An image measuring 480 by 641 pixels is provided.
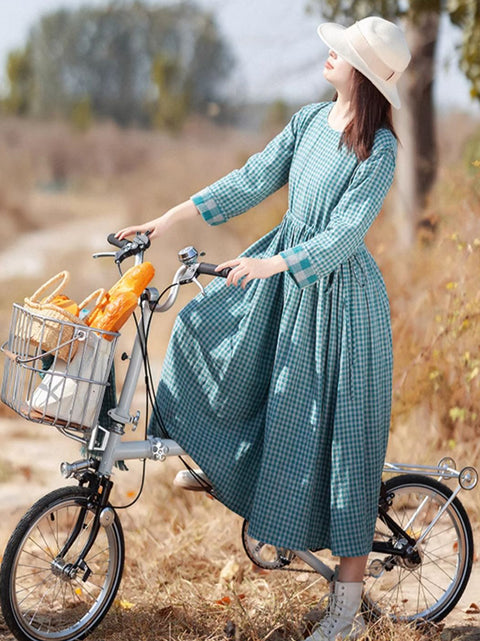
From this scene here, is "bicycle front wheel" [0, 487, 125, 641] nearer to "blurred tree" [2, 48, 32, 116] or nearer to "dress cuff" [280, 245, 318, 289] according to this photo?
"dress cuff" [280, 245, 318, 289]

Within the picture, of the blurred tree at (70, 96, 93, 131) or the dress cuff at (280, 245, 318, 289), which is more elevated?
the dress cuff at (280, 245, 318, 289)

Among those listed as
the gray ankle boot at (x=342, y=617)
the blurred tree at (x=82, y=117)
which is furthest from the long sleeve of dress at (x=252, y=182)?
the blurred tree at (x=82, y=117)

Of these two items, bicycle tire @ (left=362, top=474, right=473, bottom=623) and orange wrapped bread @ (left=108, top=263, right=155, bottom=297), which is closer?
orange wrapped bread @ (left=108, top=263, right=155, bottom=297)

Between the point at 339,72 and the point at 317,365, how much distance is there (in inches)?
30.5

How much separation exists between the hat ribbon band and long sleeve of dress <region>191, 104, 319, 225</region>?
280mm

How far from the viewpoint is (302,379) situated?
2.57m

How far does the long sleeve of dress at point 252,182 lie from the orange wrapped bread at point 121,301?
13.0 inches

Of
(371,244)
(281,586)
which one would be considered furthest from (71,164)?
(281,586)

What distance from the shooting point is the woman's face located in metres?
2.55

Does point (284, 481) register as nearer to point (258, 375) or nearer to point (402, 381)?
point (258, 375)

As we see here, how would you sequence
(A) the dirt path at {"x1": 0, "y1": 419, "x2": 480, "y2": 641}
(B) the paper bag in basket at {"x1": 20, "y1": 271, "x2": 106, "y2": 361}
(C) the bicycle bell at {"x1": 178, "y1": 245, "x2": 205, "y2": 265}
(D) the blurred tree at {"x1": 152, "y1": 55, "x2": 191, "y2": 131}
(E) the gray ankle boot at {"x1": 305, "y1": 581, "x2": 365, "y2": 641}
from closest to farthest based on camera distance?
(B) the paper bag in basket at {"x1": 20, "y1": 271, "x2": 106, "y2": 361} → (C) the bicycle bell at {"x1": 178, "y1": 245, "x2": 205, "y2": 265} → (E) the gray ankle boot at {"x1": 305, "y1": 581, "x2": 365, "y2": 641} → (A) the dirt path at {"x1": 0, "y1": 419, "x2": 480, "y2": 641} → (D) the blurred tree at {"x1": 152, "y1": 55, "x2": 191, "y2": 131}

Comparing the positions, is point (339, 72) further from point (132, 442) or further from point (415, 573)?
point (415, 573)

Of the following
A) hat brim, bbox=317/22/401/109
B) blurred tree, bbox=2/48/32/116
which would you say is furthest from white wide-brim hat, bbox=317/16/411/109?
blurred tree, bbox=2/48/32/116

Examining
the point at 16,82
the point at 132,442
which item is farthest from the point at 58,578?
the point at 16,82
